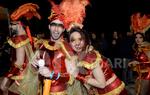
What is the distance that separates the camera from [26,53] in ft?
19.8

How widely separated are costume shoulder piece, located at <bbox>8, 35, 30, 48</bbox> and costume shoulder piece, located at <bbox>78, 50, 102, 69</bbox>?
1.34 meters

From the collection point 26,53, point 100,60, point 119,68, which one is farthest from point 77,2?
point 119,68

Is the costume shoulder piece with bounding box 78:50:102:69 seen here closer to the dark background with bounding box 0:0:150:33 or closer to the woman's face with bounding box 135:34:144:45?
the woman's face with bounding box 135:34:144:45

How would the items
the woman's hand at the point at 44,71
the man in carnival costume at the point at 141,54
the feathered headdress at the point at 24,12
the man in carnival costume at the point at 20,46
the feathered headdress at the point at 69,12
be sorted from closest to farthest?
the woman's hand at the point at 44,71, the feathered headdress at the point at 69,12, the man in carnival costume at the point at 20,46, the feathered headdress at the point at 24,12, the man in carnival costume at the point at 141,54

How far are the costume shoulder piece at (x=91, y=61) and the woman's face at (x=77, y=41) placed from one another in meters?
Answer: 0.13

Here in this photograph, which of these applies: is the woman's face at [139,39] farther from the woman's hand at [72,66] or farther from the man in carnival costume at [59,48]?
the woman's hand at [72,66]

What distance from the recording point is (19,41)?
6047mm

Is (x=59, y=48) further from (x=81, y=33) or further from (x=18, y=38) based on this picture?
(x=18, y=38)

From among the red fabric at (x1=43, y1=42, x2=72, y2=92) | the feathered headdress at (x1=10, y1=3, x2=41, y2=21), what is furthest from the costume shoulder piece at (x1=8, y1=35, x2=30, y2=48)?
the red fabric at (x1=43, y1=42, x2=72, y2=92)

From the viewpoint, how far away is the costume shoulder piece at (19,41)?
6000 mm

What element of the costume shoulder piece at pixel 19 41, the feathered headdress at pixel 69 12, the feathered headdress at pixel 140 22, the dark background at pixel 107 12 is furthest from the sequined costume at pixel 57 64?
the dark background at pixel 107 12

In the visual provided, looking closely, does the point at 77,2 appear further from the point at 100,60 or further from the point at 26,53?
the point at 26,53

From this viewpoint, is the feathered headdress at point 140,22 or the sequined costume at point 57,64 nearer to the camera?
the sequined costume at point 57,64

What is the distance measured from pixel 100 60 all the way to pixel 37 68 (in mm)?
704
